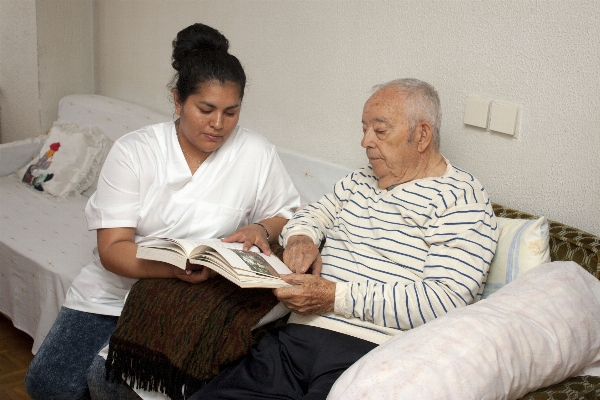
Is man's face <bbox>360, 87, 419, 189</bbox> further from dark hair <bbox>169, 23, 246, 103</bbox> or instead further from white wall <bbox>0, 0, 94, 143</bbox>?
white wall <bbox>0, 0, 94, 143</bbox>

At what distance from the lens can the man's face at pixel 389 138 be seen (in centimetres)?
169

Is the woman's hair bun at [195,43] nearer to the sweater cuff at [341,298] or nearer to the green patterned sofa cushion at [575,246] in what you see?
the sweater cuff at [341,298]

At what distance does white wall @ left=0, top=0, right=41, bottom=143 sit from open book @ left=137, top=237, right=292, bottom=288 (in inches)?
85.8

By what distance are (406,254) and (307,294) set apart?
27 centimetres

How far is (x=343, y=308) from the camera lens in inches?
61.8

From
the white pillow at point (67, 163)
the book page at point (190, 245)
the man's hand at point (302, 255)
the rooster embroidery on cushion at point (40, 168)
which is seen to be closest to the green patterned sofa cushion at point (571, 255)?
the man's hand at point (302, 255)

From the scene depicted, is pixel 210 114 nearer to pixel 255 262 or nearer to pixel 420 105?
pixel 255 262

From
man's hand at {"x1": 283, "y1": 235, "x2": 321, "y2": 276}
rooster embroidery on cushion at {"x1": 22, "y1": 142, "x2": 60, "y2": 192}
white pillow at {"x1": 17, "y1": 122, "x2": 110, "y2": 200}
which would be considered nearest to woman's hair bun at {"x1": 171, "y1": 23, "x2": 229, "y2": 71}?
man's hand at {"x1": 283, "y1": 235, "x2": 321, "y2": 276}

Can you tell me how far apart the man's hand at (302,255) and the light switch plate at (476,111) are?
0.62m

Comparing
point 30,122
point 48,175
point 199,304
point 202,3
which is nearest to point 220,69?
point 199,304

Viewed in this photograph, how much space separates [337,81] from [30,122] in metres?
1.98

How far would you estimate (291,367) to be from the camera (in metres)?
1.56

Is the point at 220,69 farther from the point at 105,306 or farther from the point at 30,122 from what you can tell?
the point at 30,122

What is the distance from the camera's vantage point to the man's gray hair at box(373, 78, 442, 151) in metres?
1.69
